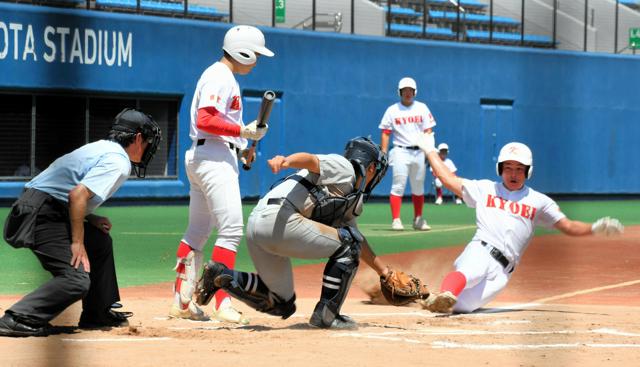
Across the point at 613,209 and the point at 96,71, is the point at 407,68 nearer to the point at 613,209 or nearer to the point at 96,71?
the point at 613,209

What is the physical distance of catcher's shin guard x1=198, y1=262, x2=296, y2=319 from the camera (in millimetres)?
6816

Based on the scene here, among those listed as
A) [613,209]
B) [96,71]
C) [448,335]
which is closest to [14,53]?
[96,71]

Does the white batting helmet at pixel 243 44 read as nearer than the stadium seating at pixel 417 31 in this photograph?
Yes

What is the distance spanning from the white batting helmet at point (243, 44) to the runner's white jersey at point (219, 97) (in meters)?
0.12

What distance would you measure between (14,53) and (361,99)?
7984 mm

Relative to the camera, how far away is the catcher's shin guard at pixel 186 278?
7410 millimetres

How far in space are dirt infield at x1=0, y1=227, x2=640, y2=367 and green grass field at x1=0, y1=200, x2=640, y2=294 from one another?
40.5 inches

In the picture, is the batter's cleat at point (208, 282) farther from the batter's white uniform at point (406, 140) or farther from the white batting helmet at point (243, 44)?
the batter's white uniform at point (406, 140)

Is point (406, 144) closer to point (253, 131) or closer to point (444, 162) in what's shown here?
point (253, 131)

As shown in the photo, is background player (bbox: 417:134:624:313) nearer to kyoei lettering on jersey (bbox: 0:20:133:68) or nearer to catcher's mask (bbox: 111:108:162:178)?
catcher's mask (bbox: 111:108:162:178)

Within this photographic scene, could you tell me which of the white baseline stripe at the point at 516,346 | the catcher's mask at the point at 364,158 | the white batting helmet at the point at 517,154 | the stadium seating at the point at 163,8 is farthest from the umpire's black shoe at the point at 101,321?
the stadium seating at the point at 163,8

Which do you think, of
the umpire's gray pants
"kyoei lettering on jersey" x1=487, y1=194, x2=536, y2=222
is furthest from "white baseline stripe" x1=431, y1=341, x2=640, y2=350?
"kyoei lettering on jersey" x1=487, y1=194, x2=536, y2=222

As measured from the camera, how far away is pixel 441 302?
756 cm

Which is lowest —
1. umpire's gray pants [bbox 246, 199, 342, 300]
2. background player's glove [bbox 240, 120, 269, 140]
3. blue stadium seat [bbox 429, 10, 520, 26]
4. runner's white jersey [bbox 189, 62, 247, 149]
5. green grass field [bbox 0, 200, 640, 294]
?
green grass field [bbox 0, 200, 640, 294]
